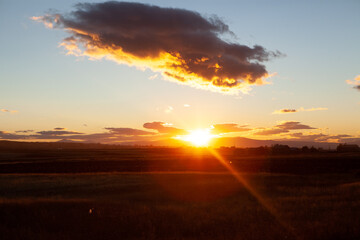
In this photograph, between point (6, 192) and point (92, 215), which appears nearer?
point (92, 215)

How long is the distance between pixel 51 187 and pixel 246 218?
21.1 metres

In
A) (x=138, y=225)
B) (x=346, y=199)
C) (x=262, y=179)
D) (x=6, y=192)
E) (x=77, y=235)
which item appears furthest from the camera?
(x=262, y=179)

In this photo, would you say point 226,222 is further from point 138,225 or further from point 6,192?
point 6,192

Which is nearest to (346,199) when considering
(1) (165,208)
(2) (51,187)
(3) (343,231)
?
(3) (343,231)

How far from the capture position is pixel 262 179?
35875 mm

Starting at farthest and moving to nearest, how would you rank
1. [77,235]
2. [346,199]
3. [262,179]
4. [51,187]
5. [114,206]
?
[262,179]
[51,187]
[346,199]
[114,206]
[77,235]

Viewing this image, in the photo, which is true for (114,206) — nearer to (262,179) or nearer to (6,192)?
(6,192)

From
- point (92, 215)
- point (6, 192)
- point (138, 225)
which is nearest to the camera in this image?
point (138, 225)

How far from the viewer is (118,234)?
14812mm

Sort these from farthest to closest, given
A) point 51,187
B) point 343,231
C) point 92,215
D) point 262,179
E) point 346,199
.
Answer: point 262,179 < point 51,187 < point 346,199 < point 92,215 < point 343,231

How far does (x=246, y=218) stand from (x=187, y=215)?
3188mm

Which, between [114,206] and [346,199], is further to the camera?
[346,199]

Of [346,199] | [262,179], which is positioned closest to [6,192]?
[262,179]

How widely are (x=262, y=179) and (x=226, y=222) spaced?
20.7 m
